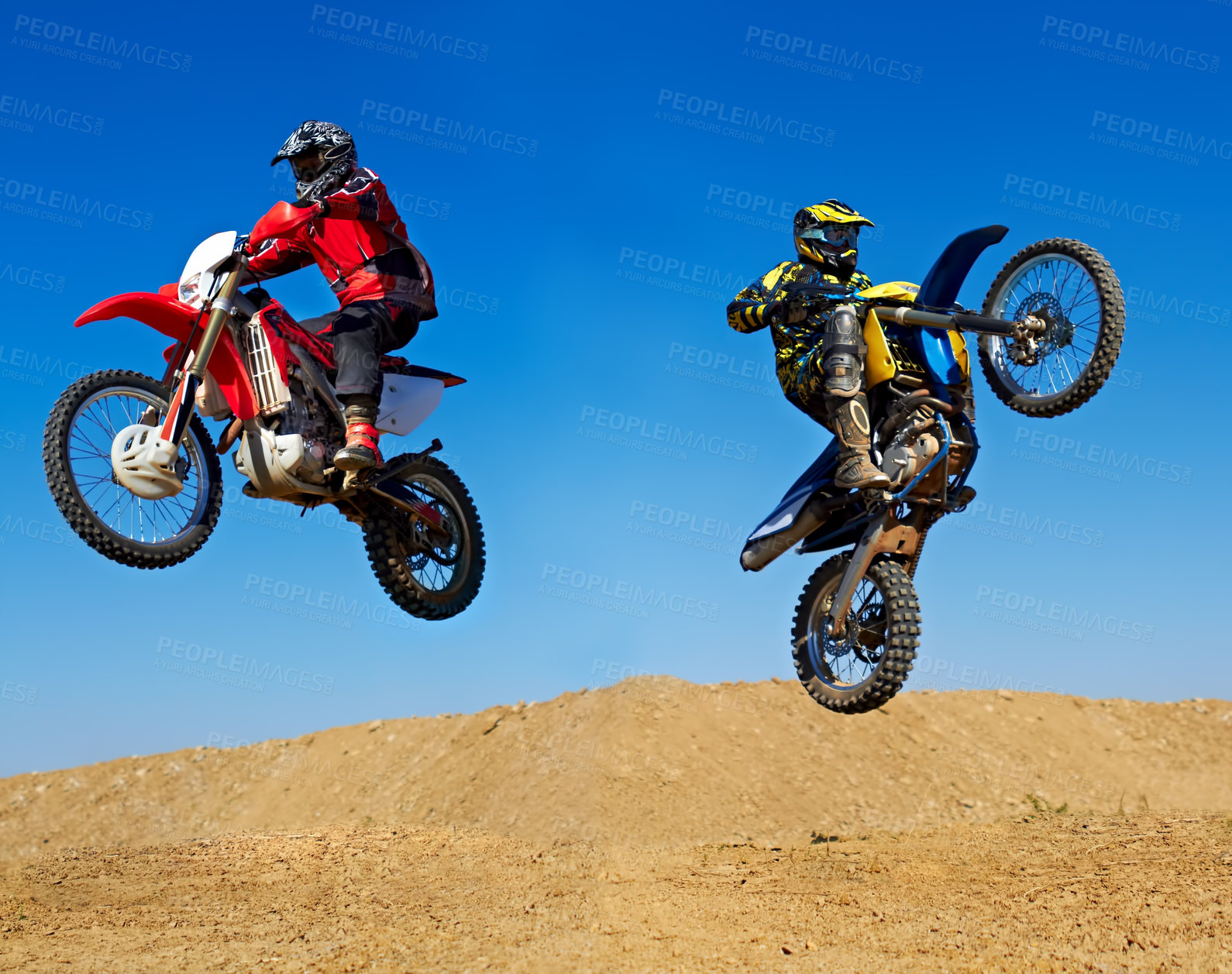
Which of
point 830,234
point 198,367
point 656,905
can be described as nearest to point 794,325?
point 830,234

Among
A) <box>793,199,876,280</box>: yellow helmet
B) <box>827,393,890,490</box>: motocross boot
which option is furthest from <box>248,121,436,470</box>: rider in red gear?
<box>827,393,890,490</box>: motocross boot

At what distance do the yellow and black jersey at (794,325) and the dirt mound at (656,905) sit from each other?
464cm

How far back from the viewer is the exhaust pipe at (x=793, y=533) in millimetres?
9094

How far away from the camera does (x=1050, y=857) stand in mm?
11977

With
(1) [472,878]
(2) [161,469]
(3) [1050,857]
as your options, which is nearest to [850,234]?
(2) [161,469]

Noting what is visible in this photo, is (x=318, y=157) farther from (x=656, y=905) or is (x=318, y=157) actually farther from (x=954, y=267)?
(x=656, y=905)

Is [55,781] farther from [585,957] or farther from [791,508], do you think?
[791,508]

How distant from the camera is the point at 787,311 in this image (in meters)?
8.91

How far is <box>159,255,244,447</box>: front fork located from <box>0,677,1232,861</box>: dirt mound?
13170mm

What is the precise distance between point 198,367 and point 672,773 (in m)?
15.5

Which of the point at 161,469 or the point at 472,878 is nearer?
the point at 161,469

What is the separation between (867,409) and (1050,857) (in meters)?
6.29

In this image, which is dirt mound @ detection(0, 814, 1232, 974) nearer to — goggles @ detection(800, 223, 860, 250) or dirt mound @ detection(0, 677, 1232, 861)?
goggles @ detection(800, 223, 860, 250)

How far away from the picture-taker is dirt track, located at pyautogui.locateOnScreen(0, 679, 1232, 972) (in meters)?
9.52
